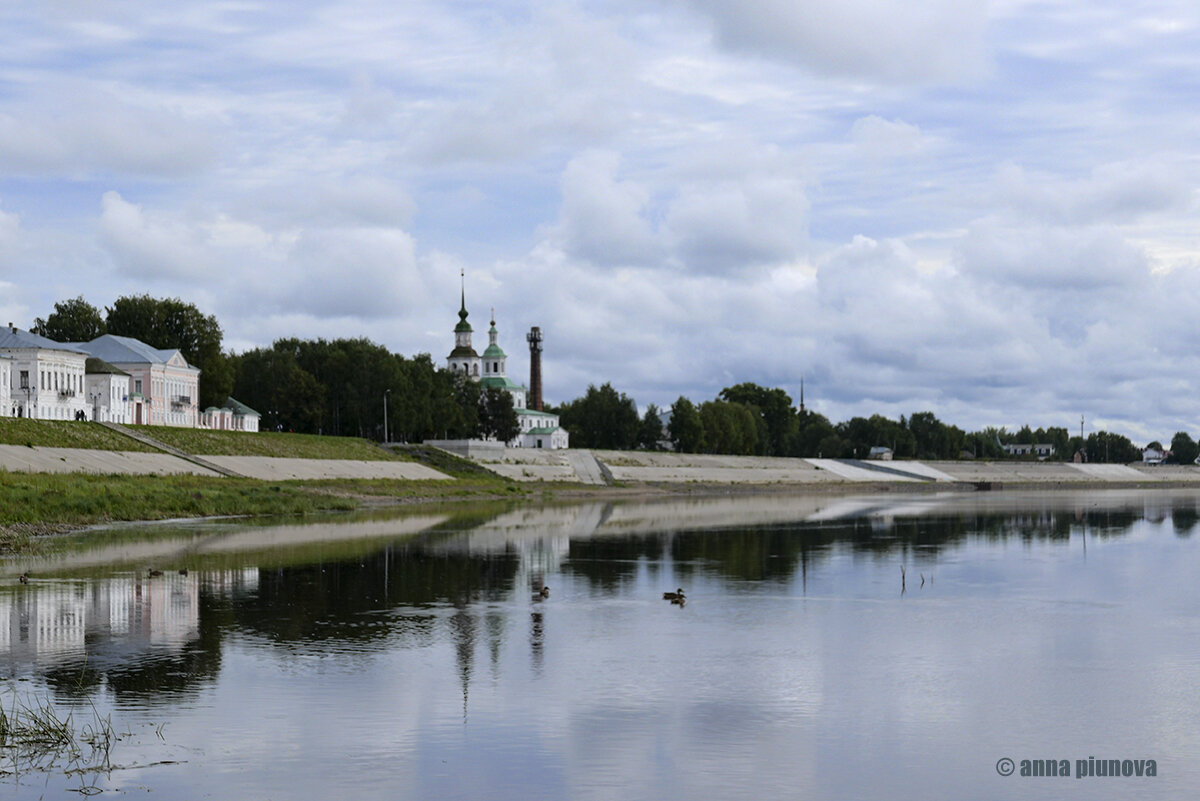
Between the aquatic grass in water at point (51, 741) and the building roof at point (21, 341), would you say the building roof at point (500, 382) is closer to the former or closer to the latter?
the building roof at point (21, 341)

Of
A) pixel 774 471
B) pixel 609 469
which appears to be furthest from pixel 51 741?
pixel 774 471

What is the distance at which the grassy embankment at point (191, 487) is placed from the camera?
51.3 m

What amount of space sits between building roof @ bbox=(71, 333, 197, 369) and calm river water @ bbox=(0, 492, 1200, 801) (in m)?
65.6

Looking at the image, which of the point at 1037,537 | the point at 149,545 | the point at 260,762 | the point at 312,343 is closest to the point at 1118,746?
the point at 260,762

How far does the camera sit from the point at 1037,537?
58344 mm

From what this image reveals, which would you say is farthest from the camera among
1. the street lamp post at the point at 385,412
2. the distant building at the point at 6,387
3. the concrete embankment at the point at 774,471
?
the concrete embankment at the point at 774,471

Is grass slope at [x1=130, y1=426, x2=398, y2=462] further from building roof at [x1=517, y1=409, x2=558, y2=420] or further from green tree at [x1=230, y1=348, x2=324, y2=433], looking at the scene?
building roof at [x1=517, y1=409, x2=558, y2=420]

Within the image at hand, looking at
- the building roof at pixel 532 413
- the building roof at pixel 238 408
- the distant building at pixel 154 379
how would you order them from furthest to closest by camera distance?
the building roof at pixel 532 413 → the building roof at pixel 238 408 → the distant building at pixel 154 379

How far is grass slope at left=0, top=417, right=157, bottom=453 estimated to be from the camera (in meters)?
72.8

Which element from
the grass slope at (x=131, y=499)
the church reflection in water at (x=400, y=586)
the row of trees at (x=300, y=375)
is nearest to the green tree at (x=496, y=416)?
the row of trees at (x=300, y=375)

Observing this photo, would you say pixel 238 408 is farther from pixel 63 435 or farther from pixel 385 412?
pixel 63 435

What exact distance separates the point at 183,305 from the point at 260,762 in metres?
116

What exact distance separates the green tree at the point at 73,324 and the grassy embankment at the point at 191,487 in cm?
2911

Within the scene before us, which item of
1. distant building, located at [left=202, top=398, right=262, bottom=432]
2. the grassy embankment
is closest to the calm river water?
the grassy embankment
